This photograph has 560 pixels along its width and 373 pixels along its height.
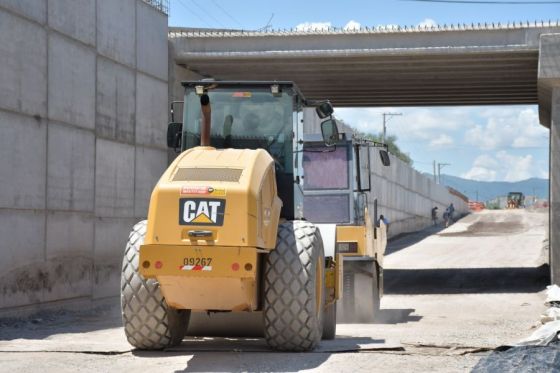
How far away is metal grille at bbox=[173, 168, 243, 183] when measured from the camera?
10188mm

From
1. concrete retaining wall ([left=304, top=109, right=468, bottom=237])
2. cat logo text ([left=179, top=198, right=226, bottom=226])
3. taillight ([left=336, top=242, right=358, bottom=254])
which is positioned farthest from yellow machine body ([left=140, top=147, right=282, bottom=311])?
concrete retaining wall ([left=304, top=109, right=468, bottom=237])

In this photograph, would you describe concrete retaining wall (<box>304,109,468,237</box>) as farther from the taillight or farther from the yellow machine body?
the yellow machine body

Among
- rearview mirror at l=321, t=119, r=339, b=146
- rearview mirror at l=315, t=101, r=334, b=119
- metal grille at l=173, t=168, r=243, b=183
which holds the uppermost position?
rearview mirror at l=315, t=101, r=334, b=119

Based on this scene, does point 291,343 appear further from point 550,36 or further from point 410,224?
point 410,224

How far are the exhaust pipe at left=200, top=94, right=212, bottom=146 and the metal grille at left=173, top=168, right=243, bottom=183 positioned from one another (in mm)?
1001

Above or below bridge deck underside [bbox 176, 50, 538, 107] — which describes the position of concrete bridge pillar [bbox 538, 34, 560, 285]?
below

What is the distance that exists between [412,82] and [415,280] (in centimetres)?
694

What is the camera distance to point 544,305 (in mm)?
21953

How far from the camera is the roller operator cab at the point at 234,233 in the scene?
9.87 metres

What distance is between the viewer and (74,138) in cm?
1947

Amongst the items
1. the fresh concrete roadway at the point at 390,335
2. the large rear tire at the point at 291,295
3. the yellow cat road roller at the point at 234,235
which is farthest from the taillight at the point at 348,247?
the large rear tire at the point at 291,295

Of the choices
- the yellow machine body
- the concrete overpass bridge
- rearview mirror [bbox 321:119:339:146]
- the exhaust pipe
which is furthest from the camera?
the concrete overpass bridge

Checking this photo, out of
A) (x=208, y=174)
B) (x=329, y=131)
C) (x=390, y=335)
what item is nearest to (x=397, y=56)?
(x=390, y=335)

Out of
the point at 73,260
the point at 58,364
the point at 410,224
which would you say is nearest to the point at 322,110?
the point at 58,364
